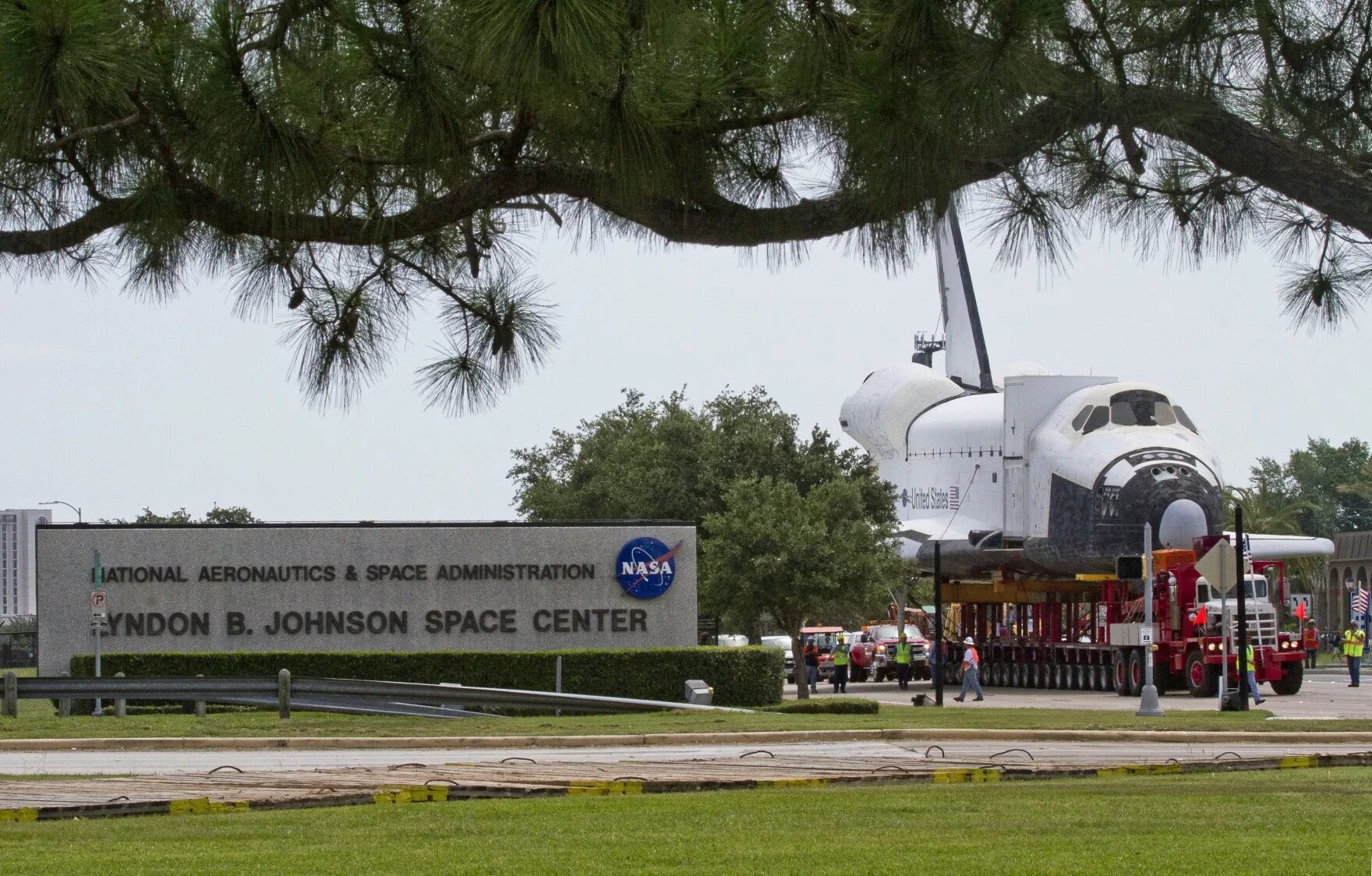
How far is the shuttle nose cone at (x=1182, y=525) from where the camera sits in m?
34.1

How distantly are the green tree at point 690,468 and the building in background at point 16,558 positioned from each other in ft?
140

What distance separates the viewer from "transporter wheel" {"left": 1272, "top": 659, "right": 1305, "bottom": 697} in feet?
107

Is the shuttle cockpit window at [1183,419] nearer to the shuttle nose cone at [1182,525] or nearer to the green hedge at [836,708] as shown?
the shuttle nose cone at [1182,525]

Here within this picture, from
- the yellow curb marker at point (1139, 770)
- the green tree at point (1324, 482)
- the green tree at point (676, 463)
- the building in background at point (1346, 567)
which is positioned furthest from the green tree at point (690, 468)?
the green tree at point (1324, 482)

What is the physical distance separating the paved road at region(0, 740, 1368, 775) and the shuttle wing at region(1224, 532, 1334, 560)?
24874mm

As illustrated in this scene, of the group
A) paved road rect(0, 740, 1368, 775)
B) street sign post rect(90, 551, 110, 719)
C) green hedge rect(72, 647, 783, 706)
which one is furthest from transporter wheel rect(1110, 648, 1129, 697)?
street sign post rect(90, 551, 110, 719)

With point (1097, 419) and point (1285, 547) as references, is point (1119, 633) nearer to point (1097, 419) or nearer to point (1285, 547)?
point (1097, 419)

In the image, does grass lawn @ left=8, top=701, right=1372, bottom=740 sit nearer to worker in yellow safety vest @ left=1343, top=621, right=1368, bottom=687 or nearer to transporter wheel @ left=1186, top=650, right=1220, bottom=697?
transporter wheel @ left=1186, top=650, right=1220, bottom=697

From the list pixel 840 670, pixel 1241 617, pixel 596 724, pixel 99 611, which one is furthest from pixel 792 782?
pixel 840 670

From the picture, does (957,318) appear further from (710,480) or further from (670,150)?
(670,150)

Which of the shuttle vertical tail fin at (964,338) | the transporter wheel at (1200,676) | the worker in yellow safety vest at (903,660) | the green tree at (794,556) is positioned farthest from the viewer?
the shuttle vertical tail fin at (964,338)

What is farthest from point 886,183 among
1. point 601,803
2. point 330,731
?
point 330,731

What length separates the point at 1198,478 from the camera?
3512 centimetres

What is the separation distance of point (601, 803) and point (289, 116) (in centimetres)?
484
